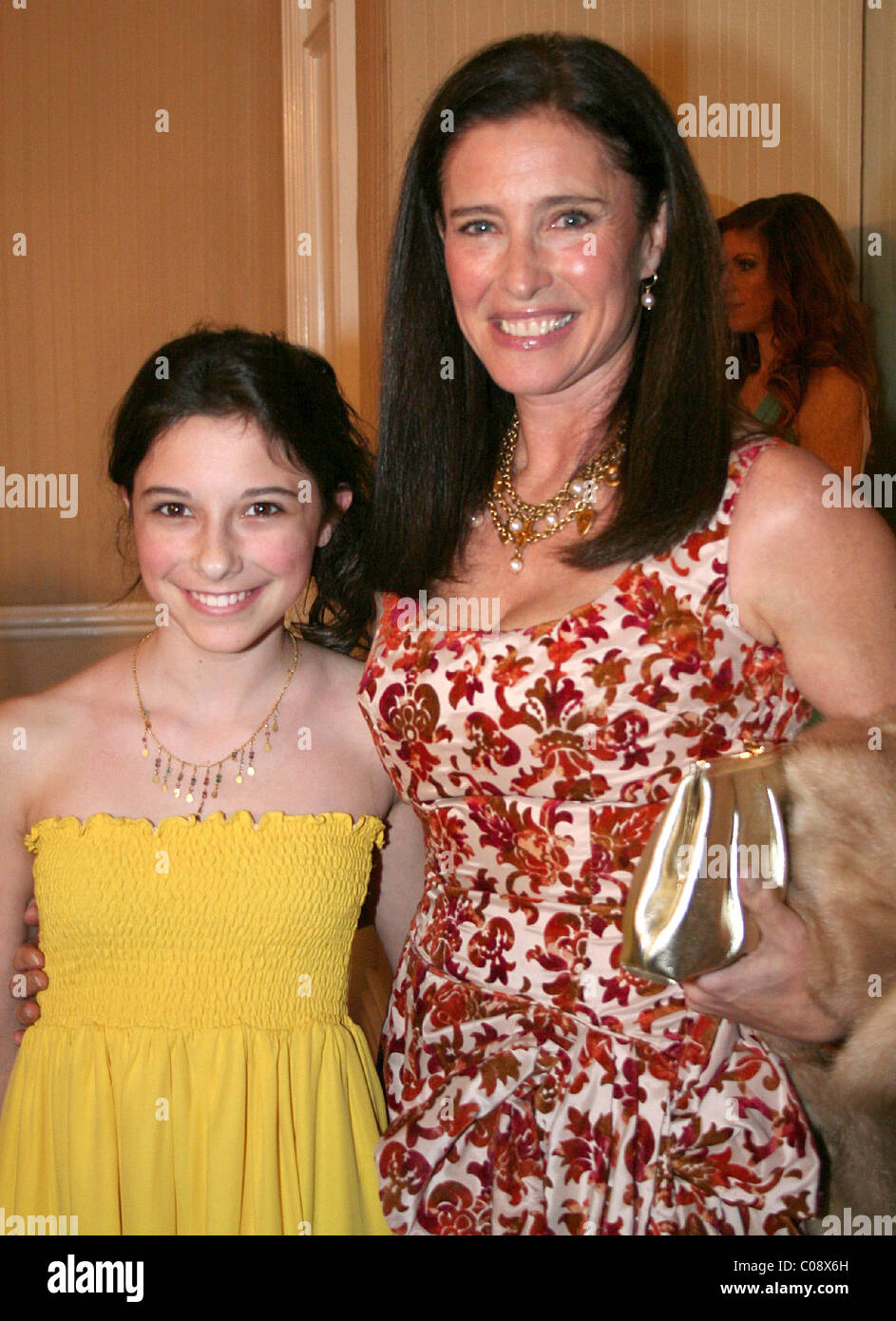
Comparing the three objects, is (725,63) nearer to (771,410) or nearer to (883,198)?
(883,198)

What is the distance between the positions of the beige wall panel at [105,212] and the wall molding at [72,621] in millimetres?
48

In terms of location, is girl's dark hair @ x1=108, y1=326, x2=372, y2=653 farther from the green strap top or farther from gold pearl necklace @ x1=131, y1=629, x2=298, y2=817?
the green strap top

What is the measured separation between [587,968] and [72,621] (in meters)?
3.13

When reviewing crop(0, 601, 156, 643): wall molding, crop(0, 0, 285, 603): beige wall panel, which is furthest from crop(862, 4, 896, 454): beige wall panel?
crop(0, 601, 156, 643): wall molding

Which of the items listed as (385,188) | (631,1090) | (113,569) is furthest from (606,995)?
(113,569)

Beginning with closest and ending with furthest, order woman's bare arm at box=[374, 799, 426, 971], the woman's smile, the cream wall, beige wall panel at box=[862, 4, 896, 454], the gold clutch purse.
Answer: the gold clutch purse < the woman's smile < woman's bare arm at box=[374, 799, 426, 971] < beige wall panel at box=[862, 4, 896, 454] < the cream wall

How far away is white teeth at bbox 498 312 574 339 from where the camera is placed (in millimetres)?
1220

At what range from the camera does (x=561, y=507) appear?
4.28ft

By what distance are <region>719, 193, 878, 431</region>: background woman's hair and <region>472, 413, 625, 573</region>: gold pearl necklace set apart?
1.26 metres

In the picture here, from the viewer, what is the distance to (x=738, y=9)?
2.82 meters

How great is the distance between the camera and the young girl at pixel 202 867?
46.4 inches

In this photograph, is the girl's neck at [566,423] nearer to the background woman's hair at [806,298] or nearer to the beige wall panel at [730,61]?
the background woman's hair at [806,298]

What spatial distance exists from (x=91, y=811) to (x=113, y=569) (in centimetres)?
281

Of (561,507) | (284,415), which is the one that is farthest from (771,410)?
(284,415)
